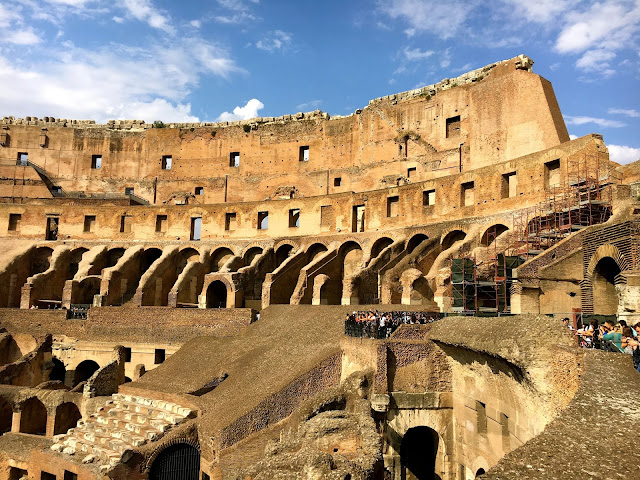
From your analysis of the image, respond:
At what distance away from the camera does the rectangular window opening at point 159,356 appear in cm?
2378

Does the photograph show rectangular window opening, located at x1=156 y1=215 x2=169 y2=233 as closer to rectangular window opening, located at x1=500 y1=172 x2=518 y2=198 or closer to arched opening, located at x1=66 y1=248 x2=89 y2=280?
arched opening, located at x1=66 y1=248 x2=89 y2=280

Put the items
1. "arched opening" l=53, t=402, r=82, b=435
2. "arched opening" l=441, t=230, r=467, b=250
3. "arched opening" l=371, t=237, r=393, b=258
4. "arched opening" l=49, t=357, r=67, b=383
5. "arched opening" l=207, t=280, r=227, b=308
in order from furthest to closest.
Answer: "arched opening" l=207, t=280, r=227, b=308 < "arched opening" l=371, t=237, r=393, b=258 < "arched opening" l=49, t=357, r=67, b=383 < "arched opening" l=441, t=230, r=467, b=250 < "arched opening" l=53, t=402, r=82, b=435

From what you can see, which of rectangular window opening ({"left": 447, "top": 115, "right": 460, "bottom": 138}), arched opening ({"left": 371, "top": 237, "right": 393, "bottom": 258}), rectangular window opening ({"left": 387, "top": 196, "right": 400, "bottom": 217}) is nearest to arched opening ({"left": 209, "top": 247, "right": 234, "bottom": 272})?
arched opening ({"left": 371, "top": 237, "right": 393, "bottom": 258})

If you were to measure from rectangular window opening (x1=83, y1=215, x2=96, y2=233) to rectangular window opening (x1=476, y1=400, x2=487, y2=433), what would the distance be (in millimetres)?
26928

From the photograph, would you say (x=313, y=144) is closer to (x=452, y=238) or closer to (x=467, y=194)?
(x=467, y=194)

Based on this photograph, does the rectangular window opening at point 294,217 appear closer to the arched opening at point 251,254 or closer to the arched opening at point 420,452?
the arched opening at point 251,254

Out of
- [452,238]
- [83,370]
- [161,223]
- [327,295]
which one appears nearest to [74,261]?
[161,223]

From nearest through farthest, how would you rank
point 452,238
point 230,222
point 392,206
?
1. point 452,238
2. point 392,206
3. point 230,222

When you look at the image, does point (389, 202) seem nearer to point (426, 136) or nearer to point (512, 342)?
point (426, 136)

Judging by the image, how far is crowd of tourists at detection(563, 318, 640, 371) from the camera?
7.82m

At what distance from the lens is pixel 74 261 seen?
105 feet

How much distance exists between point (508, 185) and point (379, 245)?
6.80 meters

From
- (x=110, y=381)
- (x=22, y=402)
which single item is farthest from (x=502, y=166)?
(x=22, y=402)

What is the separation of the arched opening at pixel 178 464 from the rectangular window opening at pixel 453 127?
22.4 meters
